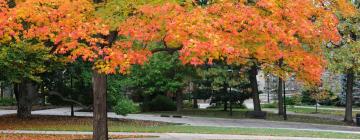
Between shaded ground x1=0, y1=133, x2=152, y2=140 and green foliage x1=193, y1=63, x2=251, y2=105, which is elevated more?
green foliage x1=193, y1=63, x2=251, y2=105

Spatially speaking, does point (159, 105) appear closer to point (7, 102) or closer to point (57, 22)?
point (7, 102)

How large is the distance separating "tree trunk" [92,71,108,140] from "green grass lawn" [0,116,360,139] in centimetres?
643

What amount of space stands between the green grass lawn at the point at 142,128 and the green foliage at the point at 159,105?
13.2m

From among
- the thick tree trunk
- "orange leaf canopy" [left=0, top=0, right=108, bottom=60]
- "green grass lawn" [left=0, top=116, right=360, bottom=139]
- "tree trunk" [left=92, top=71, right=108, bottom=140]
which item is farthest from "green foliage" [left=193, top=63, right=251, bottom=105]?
"orange leaf canopy" [left=0, top=0, right=108, bottom=60]

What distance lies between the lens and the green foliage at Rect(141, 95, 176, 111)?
43.5 metres

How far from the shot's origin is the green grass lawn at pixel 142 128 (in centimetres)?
2205

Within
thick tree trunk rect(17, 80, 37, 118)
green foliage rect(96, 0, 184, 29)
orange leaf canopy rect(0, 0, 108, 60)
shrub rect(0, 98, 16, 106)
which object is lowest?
shrub rect(0, 98, 16, 106)

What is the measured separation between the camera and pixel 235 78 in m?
37.8

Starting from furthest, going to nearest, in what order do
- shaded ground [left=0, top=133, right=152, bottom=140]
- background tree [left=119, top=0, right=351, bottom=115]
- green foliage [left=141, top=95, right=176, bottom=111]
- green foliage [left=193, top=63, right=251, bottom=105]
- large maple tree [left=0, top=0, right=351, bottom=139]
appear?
green foliage [left=141, top=95, right=176, bottom=111], green foliage [left=193, top=63, right=251, bottom=105], shaded ground [left=0, top=133, right=152, bottom=140], large maple tree [left=0, top=0, right=351, bottom=139], background tree [left=119, top=0, right=351, bottom=115]

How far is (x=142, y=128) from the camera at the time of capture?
24.5m

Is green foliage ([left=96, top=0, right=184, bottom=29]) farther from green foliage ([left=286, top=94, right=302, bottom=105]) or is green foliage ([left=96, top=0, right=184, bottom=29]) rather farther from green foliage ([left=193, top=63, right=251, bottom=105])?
green foliage ([left=286, top=94, right=302, bottom=105])

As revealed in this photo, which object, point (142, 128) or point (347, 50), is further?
point (347, 50)

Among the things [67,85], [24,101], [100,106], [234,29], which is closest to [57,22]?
[100,106]

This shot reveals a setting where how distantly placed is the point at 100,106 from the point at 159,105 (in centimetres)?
2759
